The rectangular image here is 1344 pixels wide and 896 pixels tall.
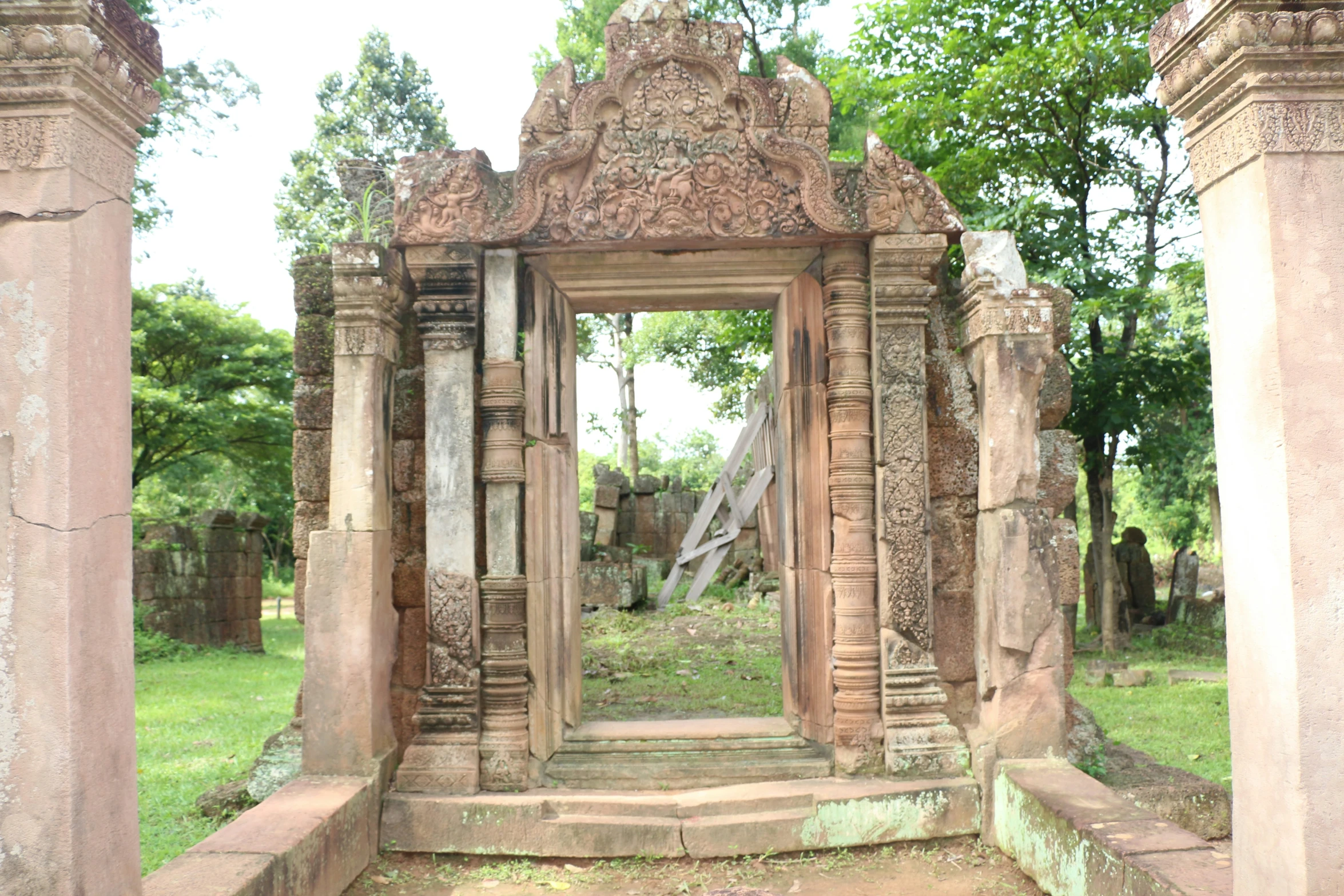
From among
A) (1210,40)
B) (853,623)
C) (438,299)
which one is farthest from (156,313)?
(1210,40)

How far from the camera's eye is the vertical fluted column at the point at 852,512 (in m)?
4.51

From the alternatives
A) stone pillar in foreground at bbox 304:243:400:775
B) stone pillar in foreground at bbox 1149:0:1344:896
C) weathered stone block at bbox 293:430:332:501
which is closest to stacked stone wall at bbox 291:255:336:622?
weathered stone block at bbox 293:430:332:501

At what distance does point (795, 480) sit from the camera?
484 cm

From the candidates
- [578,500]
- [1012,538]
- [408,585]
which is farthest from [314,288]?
[1012,538]

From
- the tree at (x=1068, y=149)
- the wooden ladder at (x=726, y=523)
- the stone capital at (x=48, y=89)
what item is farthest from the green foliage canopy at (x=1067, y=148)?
the stone capital at (x=48, y=89)

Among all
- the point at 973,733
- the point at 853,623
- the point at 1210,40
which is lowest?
the point at 973,733

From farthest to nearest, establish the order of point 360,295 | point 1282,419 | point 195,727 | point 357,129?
point 357,129 → point 195,727 → point 360,295 → point 1282,419

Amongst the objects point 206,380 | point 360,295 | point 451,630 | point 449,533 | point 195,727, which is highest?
point 206,380

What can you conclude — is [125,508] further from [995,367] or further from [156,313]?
[156,313]

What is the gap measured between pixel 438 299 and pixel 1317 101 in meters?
3.47

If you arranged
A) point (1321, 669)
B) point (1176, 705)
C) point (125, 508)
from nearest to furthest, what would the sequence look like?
point (1321, 669)
point (125, 508)
point (1176, 705)

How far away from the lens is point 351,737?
422 cm

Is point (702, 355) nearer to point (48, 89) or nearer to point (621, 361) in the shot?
point (621, 361)

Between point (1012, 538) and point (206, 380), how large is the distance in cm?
1419
